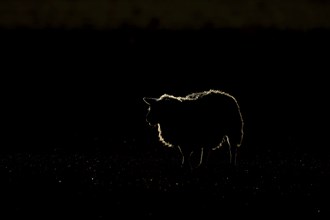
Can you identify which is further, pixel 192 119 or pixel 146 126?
pixel 146 126

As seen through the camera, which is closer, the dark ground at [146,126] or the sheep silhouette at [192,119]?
the dark ground at [146,126]

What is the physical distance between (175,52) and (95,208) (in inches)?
813

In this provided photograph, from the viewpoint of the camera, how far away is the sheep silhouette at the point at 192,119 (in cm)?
1063

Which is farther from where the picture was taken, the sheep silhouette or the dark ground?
the sheep silhouette

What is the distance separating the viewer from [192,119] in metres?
10.7

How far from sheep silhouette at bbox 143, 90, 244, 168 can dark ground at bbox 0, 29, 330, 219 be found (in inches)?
18.6

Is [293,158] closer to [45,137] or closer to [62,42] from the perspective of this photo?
[45,137]

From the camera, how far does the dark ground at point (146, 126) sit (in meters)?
8.16

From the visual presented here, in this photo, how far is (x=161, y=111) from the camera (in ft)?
34.8

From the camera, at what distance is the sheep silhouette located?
10633 millimetres

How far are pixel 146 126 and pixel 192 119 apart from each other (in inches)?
353

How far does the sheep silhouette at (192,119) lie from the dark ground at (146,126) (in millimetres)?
474

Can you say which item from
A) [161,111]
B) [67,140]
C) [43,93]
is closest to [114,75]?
[43,93]

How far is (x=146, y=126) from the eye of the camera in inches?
773
